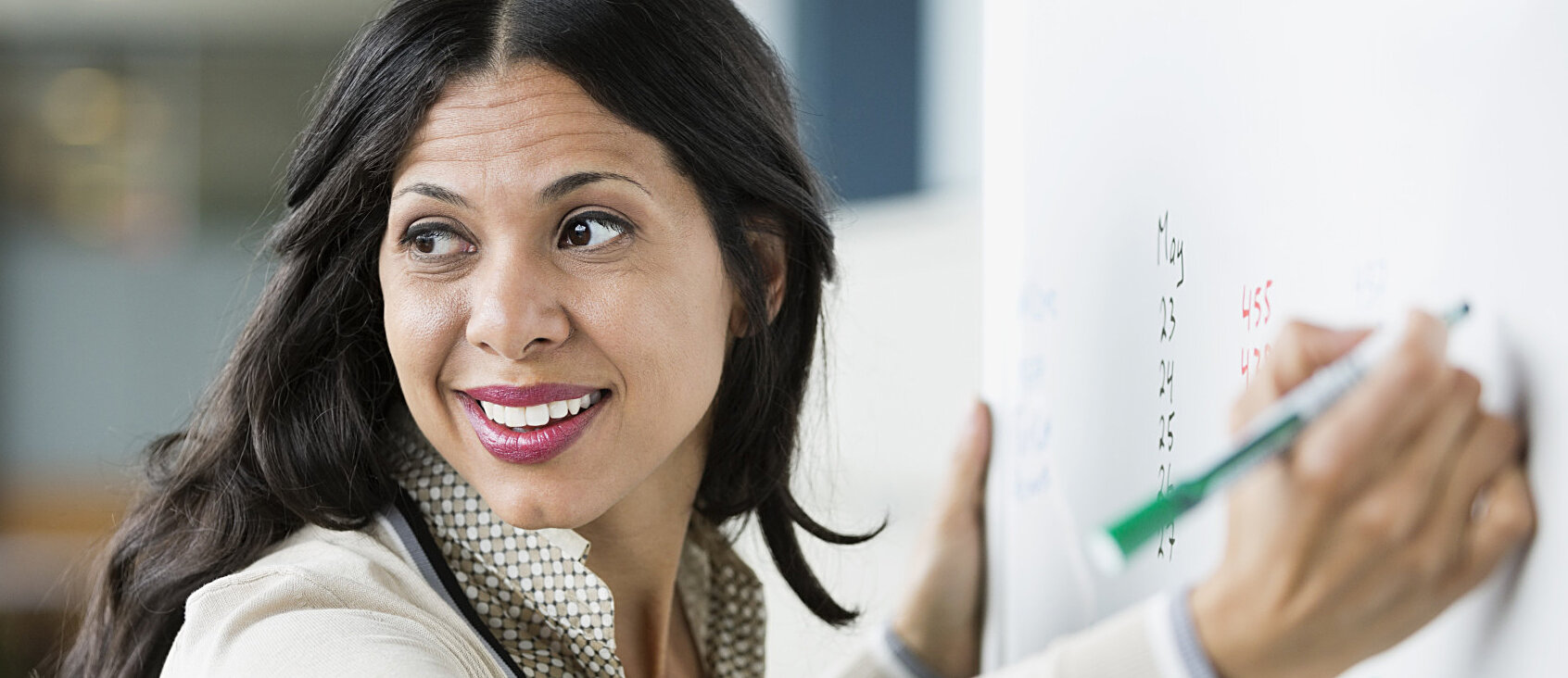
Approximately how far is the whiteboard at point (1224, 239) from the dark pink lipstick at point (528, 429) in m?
0.29

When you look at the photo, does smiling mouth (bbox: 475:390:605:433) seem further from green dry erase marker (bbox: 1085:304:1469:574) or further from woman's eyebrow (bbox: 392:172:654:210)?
green dry erase marker (bbox: 1085:304:1469:574)

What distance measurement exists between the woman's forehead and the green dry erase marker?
540mm

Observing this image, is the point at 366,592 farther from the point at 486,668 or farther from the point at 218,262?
the point at 218,262

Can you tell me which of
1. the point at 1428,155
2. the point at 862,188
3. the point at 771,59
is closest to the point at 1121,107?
the point at 1428,155

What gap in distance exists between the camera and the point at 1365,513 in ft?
1.73

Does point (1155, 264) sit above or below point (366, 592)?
above

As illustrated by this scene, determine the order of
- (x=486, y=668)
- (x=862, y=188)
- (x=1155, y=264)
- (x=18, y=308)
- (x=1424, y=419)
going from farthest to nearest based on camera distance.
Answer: (x=18, y=308)
(x=862, y=188)
(x=486, y=668)
(x=1155, y=264)
(x=1424, y=419)

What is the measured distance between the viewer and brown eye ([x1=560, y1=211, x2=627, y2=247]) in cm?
97

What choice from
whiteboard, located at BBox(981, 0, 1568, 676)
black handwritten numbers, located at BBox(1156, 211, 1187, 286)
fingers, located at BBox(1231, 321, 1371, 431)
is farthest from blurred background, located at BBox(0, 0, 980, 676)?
fingers, located at BBox(1231, 321, 1371, 431)

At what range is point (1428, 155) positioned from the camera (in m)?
0.54

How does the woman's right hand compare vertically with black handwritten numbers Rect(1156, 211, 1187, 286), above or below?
below

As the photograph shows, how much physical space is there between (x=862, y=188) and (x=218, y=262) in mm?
2461

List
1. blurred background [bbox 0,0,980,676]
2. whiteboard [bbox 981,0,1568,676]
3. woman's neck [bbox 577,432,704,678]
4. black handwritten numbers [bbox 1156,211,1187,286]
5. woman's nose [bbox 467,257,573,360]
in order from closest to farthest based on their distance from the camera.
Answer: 1. whiteboard [bbox 981,0,1568,676]
2. black handwritten numbers [bbox 1156,211,1187,286]
3. woman's nose [bbox 467,257,573,360]
4. woman's neck [bbox 577,432,704,678]
5. blurred background [bbox 0,0,980,676]

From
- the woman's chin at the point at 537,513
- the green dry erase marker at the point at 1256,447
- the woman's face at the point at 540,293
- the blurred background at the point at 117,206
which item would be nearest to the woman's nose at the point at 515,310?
the woman's face at the point at 540,293
